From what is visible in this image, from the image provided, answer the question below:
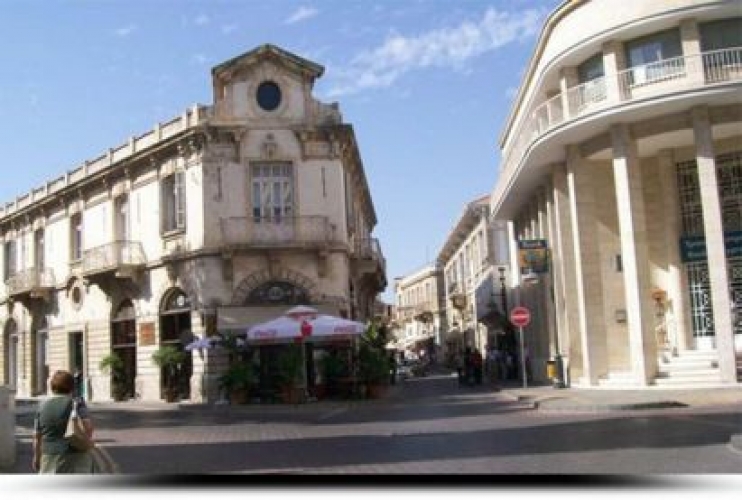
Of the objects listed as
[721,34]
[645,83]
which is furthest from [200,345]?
[721,34]

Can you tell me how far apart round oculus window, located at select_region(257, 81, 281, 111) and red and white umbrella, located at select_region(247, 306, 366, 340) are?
821 centimetres

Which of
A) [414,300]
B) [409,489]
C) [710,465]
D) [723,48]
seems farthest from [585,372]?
[414,300]

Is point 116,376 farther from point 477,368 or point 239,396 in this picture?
point 477,368

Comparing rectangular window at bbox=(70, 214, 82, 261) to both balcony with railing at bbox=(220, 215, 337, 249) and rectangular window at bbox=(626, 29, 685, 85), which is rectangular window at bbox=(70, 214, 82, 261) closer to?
balcony with railing at bbox=(220, 215, 337, 249)

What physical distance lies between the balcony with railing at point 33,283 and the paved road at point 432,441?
16974 mm

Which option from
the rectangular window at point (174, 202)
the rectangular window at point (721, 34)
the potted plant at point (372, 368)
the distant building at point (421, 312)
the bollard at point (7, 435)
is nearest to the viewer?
the bollard at point (7, 435)

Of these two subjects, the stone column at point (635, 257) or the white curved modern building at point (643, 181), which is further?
the stone column at point (635, 257)

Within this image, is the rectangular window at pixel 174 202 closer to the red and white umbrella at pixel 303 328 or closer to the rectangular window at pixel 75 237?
the rectangular window at pixel 75 237

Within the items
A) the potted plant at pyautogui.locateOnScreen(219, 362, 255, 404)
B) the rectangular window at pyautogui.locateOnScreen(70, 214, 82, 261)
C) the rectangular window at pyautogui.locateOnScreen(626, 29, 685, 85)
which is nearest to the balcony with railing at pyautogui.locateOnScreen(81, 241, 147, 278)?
the rectangular window at pyautogui.locateOnScreen(70, 214, 82, 261)

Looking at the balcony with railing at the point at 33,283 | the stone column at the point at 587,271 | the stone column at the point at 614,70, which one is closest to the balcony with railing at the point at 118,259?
the balcony with railing at the point at 33,283

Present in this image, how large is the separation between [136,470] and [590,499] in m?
6.49

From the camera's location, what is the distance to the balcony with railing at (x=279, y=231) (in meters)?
28.5

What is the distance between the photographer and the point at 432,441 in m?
13.8

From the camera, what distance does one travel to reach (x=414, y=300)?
93.9m
